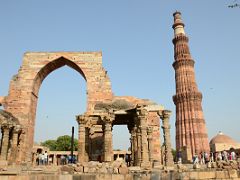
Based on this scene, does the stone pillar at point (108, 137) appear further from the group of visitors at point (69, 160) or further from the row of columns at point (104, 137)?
the group of visitors at point (69, 160)

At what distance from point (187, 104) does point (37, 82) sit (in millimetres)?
20134

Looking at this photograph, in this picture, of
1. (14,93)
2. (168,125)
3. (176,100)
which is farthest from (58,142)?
(168,125)

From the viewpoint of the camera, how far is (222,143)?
120ft

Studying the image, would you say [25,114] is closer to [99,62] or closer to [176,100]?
[99,62]

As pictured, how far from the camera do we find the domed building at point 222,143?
3497cm

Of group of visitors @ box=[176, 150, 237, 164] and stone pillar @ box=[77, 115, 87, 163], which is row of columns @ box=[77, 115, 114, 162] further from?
group of visitors @ box=[176, 150, 237, 164]

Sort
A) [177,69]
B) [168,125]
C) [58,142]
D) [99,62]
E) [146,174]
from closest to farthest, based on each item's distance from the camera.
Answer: [146,174] < [168,125] < [99,62] < [177,69] < [58,142]

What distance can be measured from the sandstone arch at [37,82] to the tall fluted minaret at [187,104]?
16925mm

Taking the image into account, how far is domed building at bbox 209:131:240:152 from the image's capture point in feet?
115

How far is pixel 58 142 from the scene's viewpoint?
40875 millimetres

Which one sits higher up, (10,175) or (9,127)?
(9,127)

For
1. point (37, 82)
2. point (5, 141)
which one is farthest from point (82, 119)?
point (37, 82)

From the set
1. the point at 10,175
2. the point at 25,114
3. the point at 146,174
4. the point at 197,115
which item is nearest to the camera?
the point at 10,175

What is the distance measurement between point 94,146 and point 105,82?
4.86m
